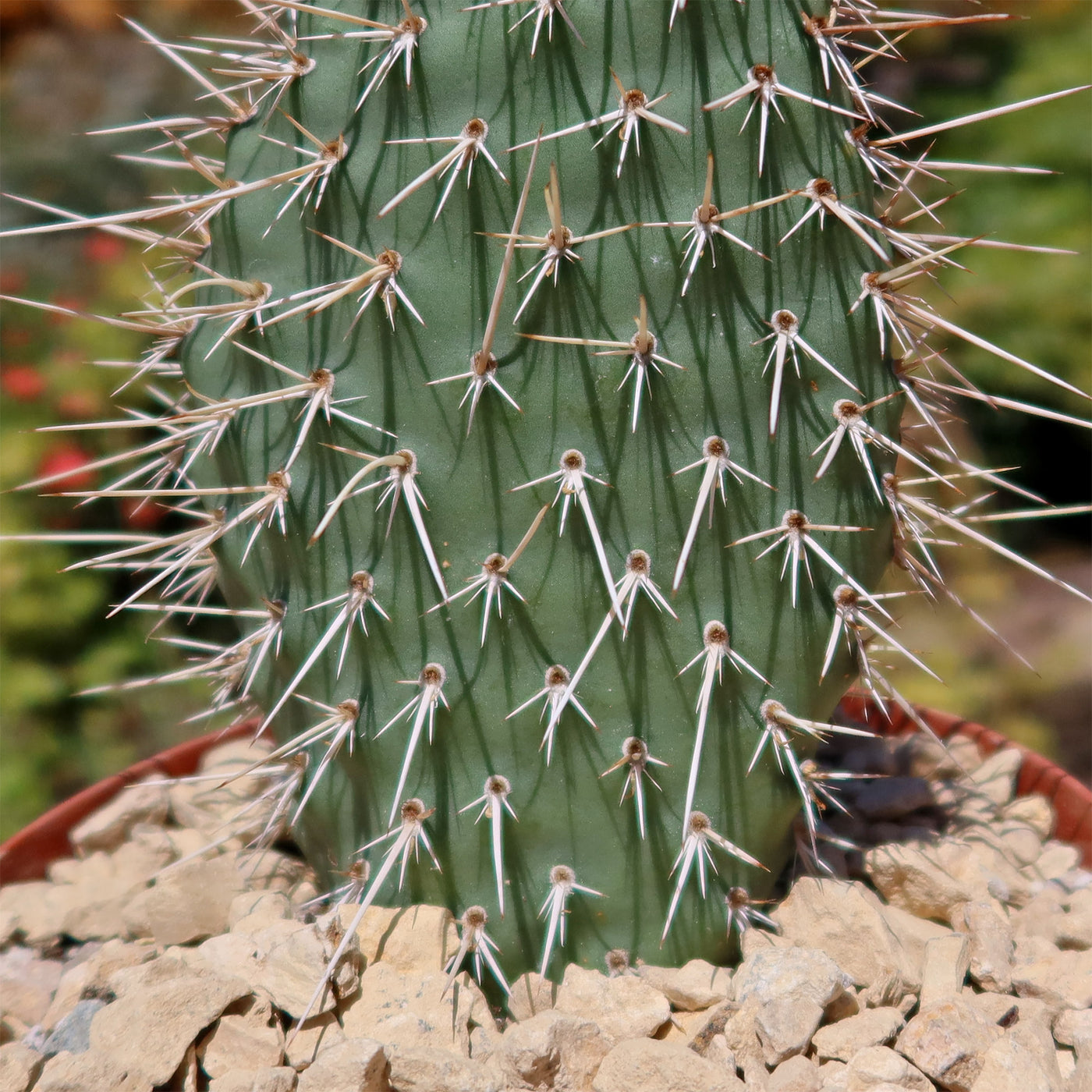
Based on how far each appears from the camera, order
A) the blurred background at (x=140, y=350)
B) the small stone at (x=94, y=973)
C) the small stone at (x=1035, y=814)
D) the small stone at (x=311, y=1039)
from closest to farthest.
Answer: the small stone at (x=311, y=1039) < the small stone at (x=94, y=973) < the small stone at (x=1035, y=814) < the blurred background at (x=140, y=350)

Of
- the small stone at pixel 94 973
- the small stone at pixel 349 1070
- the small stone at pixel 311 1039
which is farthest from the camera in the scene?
the small stone at pixel 94 973

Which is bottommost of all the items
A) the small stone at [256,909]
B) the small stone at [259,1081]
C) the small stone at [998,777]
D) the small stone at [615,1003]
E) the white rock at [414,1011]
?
the small stone at [998,777]

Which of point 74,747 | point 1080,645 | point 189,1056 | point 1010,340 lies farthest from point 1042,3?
point 189,1056

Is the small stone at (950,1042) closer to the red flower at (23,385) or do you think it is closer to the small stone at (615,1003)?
the small stone at (615,1003)

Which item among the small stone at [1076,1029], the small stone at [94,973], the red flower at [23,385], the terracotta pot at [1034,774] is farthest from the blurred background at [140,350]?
the small stone at [94,973]

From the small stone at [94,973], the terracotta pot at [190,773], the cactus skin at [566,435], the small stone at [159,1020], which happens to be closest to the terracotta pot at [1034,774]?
the terracotta pot at [190,773]

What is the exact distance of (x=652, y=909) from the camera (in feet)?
3.93

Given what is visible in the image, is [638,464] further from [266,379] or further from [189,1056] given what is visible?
[189,1056]

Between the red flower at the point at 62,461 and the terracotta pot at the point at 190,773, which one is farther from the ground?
the red flower at the point at 62,461

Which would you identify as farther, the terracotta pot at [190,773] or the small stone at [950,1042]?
the terracotta pot at [190,773]

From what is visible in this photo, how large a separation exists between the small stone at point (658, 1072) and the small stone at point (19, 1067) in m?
0.54

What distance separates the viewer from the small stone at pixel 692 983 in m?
1.14

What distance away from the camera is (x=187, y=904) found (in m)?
1.29

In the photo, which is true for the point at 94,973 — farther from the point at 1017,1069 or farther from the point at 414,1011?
the point at 1017,1069
